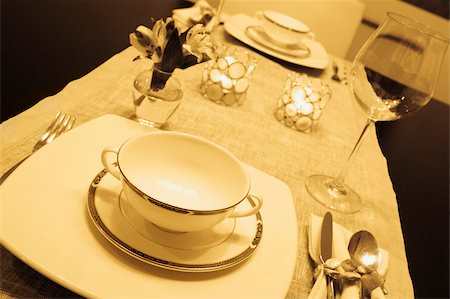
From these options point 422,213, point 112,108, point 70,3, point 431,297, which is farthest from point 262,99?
point 70,3

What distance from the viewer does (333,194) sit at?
648mm

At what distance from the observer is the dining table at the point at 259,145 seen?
44 cm

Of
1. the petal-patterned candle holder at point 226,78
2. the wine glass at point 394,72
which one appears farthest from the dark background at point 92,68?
the wine glass at point 394,72

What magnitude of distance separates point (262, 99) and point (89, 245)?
25.1 inches

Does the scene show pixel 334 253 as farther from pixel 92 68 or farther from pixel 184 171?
pixel 92 68

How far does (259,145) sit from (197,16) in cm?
60

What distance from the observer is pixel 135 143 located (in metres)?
0.42

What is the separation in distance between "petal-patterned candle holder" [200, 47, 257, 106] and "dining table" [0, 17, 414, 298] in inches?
0.7

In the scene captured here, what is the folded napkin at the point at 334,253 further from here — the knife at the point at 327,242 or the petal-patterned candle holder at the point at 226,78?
the petal-patterned candle holder at the point at 226,78

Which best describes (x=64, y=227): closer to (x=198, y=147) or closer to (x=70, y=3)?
(x=198, y=147)

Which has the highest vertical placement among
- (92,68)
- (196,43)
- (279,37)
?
(196,43)

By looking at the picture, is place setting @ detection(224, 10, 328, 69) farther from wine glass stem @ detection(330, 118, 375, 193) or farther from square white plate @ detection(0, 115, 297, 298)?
square white plate @ detection(0, 115, 297, 298)

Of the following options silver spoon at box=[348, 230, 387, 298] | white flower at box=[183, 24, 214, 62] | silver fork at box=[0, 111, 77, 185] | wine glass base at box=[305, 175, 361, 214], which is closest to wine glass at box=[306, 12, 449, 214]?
wine glass base at box=[305, 175, 361, 214]

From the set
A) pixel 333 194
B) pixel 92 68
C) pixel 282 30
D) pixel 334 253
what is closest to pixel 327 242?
pixel 334 253
